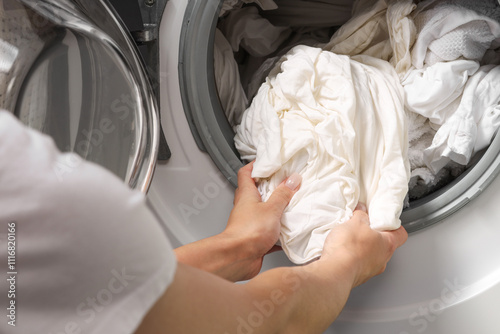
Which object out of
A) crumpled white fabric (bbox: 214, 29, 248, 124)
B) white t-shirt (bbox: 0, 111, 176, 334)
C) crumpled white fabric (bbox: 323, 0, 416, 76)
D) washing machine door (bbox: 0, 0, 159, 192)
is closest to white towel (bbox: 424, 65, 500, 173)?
crumpled white fabric (bbox: 323, 0, 416, 76)

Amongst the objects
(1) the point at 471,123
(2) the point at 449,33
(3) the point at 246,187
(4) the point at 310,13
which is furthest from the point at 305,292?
(4) the point at 310,13

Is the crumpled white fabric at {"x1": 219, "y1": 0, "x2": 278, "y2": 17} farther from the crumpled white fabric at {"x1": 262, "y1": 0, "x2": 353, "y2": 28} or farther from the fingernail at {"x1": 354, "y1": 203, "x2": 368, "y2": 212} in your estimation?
the fingernail at {"x1": 354, "y1": 203, "x2": 368, "y2": 212}

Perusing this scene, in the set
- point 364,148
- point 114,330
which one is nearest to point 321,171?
point 364,148

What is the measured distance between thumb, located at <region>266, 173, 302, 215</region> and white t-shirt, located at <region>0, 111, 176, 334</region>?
0.45 meters

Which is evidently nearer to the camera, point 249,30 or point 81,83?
point 81,83

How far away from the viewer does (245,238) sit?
78 cm

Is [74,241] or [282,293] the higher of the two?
[74,241]

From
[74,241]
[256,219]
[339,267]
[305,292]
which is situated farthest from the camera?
[256,219]

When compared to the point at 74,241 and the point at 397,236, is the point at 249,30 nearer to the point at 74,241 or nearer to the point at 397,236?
the point at 397,236

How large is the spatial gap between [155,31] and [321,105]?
13.0 inches

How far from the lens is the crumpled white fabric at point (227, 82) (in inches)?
38.9

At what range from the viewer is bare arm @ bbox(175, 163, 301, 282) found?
2.41 feet

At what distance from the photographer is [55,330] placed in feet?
1.22

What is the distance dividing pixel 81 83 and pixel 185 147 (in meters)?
0.22
